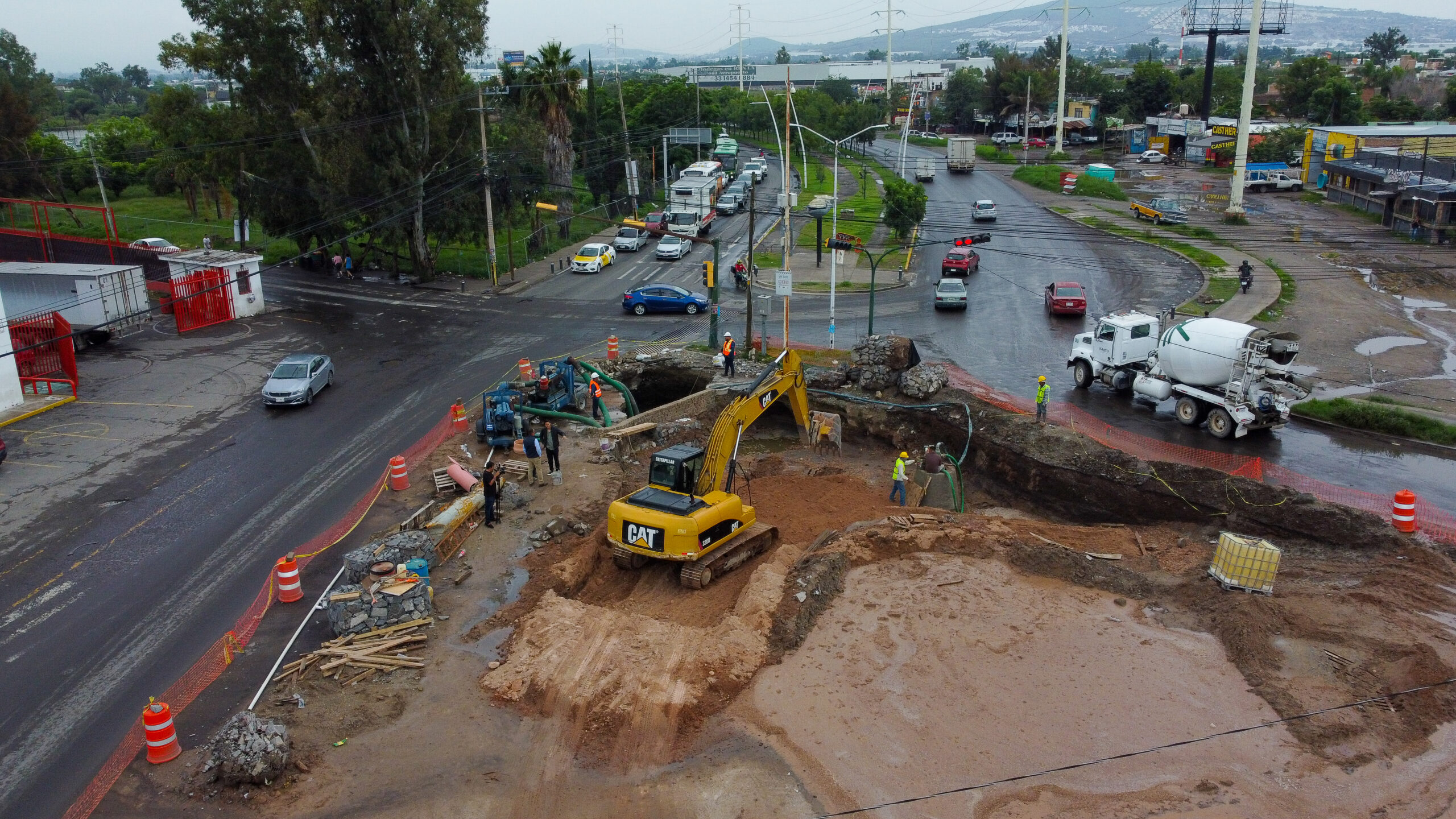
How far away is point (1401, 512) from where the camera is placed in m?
18.6

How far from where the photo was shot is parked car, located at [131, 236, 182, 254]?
45.6m

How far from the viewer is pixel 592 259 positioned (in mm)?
48781

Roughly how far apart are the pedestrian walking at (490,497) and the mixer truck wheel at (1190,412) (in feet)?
61.0

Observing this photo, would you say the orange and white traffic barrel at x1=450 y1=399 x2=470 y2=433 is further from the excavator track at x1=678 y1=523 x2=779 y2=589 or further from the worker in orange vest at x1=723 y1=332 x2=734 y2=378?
the excavator track at x1=678 y1=523 x2=779 y2=589

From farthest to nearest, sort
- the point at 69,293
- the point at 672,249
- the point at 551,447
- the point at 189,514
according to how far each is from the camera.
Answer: the point at 672,249 → the point at 69,293 → the point at 551,447 → the point at 189,514

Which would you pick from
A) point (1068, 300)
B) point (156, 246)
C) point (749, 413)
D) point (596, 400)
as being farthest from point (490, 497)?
point (156, 246)

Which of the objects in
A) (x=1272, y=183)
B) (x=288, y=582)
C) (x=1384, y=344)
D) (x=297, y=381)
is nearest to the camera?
(x=288, y=582)

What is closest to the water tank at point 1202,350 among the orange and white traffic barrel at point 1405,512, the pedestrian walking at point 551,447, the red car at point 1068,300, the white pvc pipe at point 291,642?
the orange and white traffic barrel at point 1405,512

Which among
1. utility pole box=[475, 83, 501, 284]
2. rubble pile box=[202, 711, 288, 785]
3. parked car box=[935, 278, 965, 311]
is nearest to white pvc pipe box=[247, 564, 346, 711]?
rubble pile box=[202, 711, 288, 785]

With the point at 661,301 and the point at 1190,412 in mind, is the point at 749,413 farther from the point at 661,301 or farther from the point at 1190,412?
the point at 661,301

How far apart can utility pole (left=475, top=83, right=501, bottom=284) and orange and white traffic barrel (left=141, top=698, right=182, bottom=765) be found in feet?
109

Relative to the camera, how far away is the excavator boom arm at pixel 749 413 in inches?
739

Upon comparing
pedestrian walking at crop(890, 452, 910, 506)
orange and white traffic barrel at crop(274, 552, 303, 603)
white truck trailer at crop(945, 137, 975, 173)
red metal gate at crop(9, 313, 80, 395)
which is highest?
white truck trailer at crop(945, 137, 975, 173)

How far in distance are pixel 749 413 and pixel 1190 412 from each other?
43.5 feet
